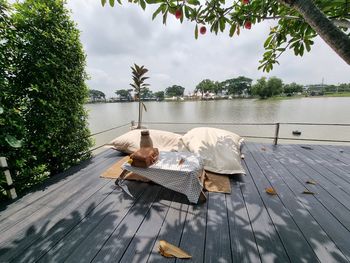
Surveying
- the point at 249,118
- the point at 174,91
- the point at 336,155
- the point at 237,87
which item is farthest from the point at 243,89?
the point at 336,155

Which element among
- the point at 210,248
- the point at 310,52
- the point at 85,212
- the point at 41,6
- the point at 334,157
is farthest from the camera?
the point at 334,157

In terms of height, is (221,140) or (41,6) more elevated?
(41,6)

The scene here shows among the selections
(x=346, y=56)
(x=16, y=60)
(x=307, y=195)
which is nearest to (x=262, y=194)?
(x=307, y=195)

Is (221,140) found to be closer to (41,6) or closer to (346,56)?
(346,56)

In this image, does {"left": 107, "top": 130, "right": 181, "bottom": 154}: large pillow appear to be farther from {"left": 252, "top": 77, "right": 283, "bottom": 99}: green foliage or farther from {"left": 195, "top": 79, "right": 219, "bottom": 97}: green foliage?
{"left": 195, "top": 79, "right": 219, "bottom": 97}: green foliage

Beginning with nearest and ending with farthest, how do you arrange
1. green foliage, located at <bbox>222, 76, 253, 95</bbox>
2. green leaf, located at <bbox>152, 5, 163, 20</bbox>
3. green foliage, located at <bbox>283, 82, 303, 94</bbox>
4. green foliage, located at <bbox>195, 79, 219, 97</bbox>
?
green leaf, located at <bbox>152, 5, 163, 20</bbox> → green foliage, located at <bbox>195, 79, 219, 97</bbox> → green foliage, located at <bbox>283, 82, 303, 94</bbox> → green foliage, located at <bbox>222, 76, 253, 95</bbox>

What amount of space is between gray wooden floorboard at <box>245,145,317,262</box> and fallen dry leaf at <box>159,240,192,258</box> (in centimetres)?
84

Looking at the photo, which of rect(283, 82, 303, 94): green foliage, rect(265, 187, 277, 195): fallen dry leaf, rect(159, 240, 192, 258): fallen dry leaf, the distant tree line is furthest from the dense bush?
rect(283, 82, 303, 94): green foliage

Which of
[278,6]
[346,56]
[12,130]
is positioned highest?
[278,6]

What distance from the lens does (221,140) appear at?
9.55 feet

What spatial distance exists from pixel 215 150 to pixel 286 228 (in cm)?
140

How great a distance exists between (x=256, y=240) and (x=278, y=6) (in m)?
2.75

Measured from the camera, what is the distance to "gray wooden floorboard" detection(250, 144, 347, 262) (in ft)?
4.25

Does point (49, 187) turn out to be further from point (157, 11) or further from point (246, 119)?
point (246, 119)
